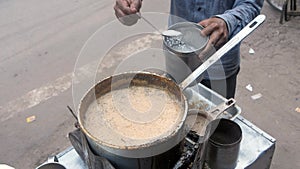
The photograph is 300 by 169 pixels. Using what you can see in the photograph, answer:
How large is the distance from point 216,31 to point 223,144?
15.9 inches

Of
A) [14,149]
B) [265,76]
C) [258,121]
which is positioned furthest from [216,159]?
[265,76]

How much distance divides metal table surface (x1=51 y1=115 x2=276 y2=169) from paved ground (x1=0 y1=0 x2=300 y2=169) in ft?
3.29

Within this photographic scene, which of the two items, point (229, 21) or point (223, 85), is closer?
point (229, 21)

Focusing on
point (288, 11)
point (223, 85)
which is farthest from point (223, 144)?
point (288, 11)

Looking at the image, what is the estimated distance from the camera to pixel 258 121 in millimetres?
2439

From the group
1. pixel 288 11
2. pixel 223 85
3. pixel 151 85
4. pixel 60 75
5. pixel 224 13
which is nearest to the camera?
pixel 151 85

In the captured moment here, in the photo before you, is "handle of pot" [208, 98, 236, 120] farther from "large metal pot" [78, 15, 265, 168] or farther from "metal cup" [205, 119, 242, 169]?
"large metal pot" [78, 15, 265, 168]

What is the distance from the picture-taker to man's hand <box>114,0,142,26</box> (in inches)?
56.5

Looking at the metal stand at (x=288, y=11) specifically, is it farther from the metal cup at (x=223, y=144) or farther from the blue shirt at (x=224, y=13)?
the metal cup at (x=223, y=144)

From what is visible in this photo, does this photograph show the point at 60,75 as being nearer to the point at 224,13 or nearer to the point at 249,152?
the point at 224,13

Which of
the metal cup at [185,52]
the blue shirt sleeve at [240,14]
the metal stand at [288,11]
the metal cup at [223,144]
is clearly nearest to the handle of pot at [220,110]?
the metal cup at [223,144]

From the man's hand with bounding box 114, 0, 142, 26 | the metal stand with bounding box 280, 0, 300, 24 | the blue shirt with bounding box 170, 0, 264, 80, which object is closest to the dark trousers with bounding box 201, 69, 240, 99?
the blue shirt with bounding box 170, 0, 264, 80

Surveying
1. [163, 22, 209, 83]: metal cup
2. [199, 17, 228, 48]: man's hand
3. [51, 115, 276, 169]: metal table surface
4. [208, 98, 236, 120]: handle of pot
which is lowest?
[51, 115, 276, 169]: metal table surface

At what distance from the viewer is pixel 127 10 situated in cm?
143
